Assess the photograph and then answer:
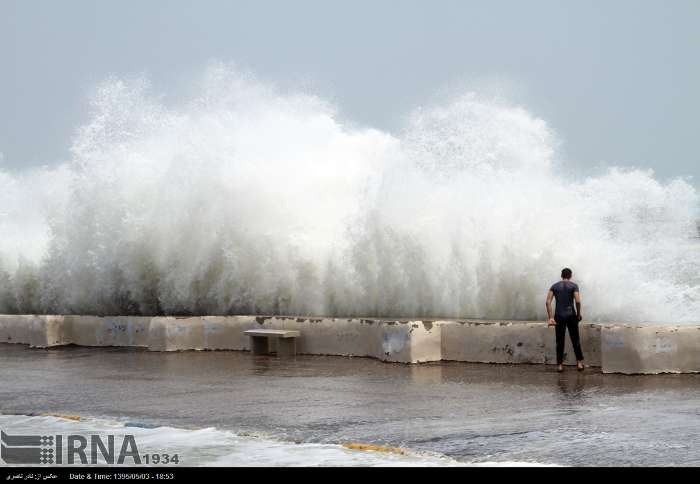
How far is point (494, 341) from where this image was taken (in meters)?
11.8

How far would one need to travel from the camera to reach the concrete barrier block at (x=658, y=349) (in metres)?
10.1

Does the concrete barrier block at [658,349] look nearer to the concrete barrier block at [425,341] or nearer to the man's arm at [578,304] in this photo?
the man's arm at [578,304]

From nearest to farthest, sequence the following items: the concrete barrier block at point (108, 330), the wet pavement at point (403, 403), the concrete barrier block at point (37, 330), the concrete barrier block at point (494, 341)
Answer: the wet pavement at point (403, 403) < the concrete barrier block at point (494, 341) < the concrete barrier block at point (108, 330) < the concrete barrier block at point (37, 330)

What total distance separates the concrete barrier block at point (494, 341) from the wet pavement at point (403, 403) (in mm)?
217

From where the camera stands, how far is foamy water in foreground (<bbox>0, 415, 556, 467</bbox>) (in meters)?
6.10

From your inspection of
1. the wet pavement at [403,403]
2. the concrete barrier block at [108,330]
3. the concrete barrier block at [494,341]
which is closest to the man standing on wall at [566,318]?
the wet pavement at [403,403]

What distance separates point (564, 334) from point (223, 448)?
17.0ft

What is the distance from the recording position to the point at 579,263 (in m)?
14.0

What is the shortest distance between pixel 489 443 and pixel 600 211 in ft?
30.5
